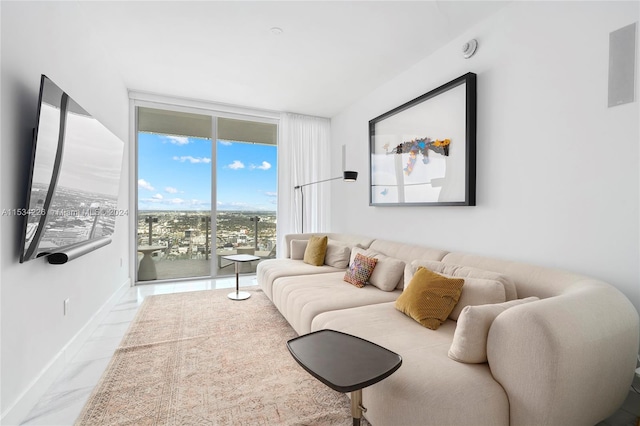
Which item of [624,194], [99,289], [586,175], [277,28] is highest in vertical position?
[277,28]

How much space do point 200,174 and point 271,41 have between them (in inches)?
97.5

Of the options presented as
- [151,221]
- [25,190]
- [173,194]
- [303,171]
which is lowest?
[151,221]

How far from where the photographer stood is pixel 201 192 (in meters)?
4.54

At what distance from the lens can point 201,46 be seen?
9.30 ft

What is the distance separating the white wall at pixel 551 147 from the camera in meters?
1.65

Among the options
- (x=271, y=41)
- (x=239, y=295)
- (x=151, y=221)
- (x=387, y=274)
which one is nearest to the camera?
(x=387, y=274)

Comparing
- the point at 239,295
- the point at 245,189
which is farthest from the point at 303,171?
the point at 239,295

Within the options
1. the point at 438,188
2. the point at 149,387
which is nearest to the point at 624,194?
the point at 438,188

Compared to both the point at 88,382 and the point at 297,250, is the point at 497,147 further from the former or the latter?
the point at 88,382

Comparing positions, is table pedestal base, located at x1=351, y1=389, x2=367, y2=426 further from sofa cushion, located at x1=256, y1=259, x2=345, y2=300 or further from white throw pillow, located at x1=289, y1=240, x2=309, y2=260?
white throw pillow, located at x1=289, y1=240, x2=309, y2=260

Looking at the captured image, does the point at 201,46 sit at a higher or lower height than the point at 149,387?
higher

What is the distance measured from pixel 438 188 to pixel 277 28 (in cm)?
201

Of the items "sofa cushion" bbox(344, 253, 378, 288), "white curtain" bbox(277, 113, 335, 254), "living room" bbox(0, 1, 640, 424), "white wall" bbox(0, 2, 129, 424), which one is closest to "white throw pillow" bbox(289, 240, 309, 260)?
"white curtain" bbox(277, 113, 335, 254)

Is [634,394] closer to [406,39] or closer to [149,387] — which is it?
[149,387]
